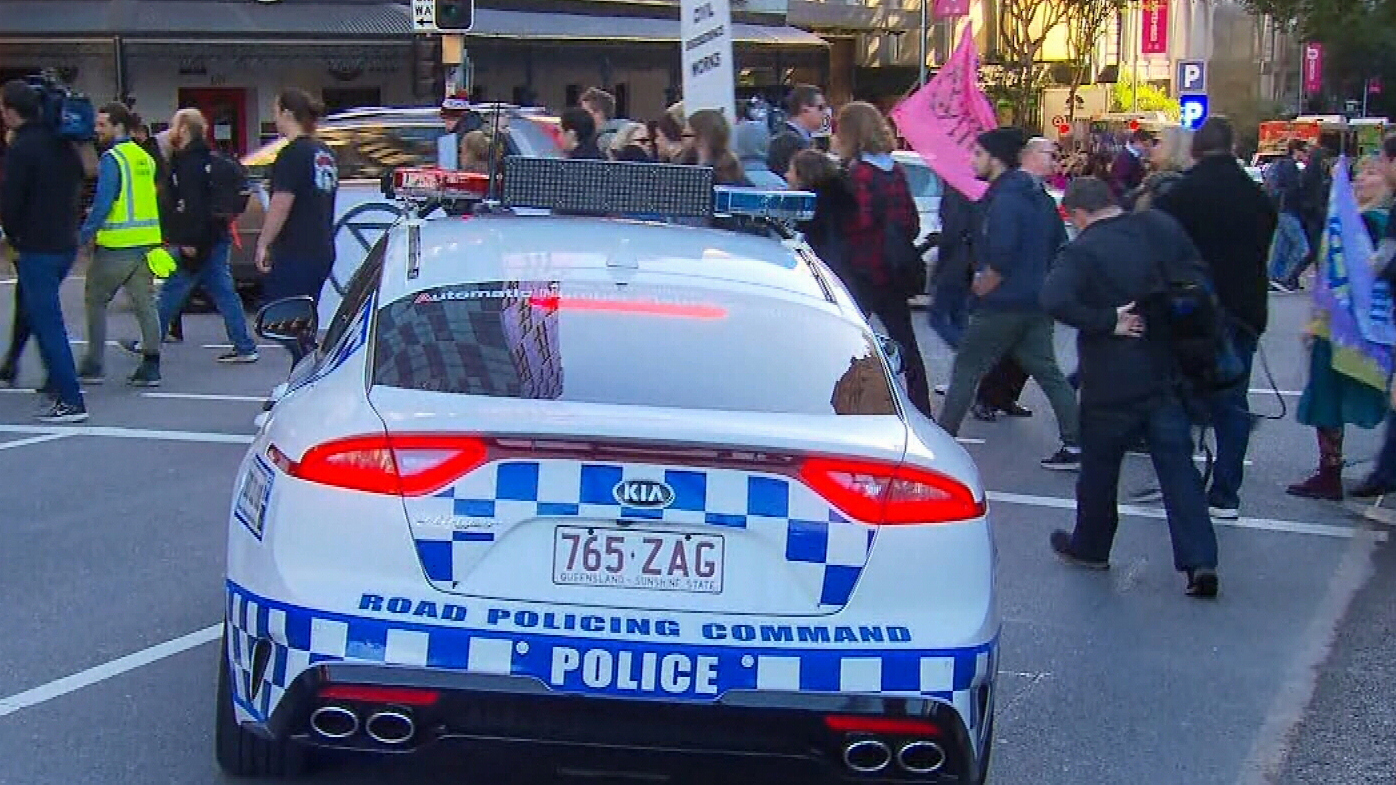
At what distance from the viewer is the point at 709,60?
1407cm

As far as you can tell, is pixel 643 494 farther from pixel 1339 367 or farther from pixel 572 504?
pixel 1339 367

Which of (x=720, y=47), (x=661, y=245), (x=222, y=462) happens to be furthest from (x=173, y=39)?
(x=661, y=245)

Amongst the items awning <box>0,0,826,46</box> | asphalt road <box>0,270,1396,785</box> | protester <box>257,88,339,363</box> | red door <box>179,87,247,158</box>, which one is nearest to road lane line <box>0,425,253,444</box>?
asphalt road <box>0,270,1396,785</box>

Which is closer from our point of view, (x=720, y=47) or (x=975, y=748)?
(x=975, y=748)

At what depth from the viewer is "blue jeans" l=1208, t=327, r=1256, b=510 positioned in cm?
875

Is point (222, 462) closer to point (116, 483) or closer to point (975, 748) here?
point (116, 483)

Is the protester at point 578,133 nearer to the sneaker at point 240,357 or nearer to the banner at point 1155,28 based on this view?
the sneaker at point 240,357

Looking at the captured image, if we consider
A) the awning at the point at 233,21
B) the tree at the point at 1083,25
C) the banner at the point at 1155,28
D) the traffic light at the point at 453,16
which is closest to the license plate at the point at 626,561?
the traffic light at the point at 453,16

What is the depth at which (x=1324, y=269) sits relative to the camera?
923cm

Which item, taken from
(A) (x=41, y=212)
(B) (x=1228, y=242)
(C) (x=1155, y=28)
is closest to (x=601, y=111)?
(A) (x=41, y=212)

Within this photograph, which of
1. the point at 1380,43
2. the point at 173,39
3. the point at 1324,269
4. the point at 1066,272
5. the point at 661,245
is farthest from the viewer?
the point at 1380,43

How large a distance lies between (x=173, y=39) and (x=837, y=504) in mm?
26711

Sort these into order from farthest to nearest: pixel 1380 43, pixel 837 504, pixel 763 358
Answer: pixel 1380 43 < pixel 763 358 < pixel 837 504

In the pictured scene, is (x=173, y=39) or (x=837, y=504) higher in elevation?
(x=173, y=39)
